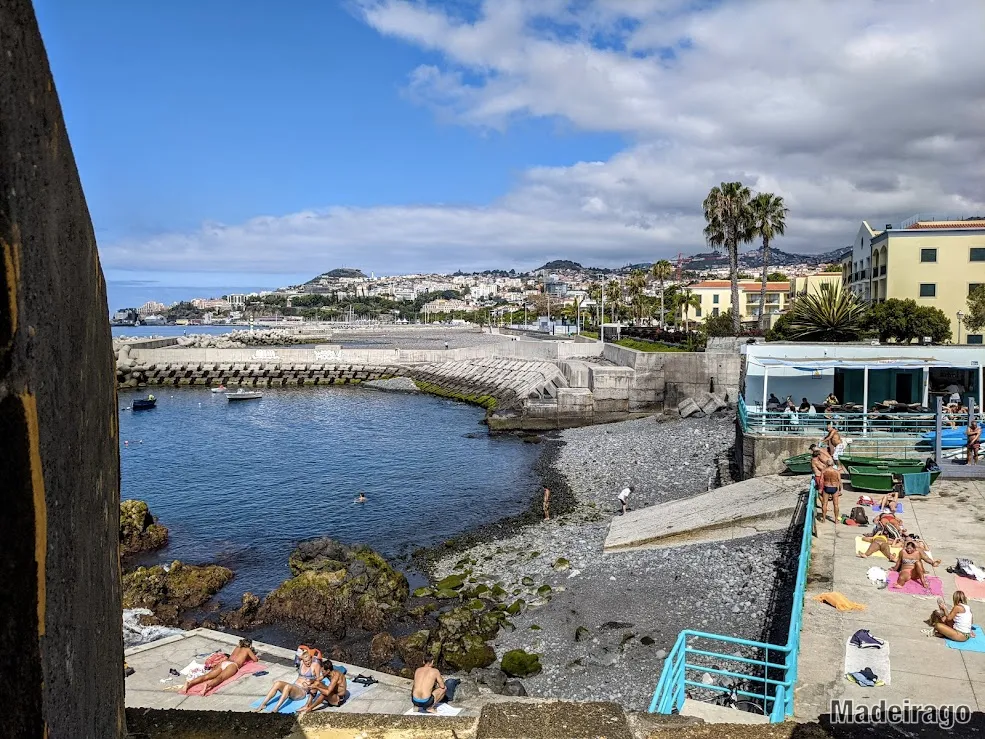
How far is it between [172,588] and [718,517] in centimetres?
1284

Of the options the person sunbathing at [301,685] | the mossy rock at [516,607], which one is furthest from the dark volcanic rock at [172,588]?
the mossy rock at [516,607]

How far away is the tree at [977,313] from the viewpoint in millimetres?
37562

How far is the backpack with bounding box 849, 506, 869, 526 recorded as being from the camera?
13.3m

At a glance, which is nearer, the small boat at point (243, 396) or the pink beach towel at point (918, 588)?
the pink beach towel at point (918, 588)

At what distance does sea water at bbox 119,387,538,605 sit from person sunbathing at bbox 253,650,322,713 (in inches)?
295

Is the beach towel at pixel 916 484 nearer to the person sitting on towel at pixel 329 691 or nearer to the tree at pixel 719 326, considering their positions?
the person sitting on towel at pixel 329 691

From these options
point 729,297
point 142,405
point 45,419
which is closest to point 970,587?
point 45,419

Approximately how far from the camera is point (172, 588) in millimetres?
17016

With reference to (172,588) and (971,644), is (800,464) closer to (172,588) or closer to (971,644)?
(971,644)

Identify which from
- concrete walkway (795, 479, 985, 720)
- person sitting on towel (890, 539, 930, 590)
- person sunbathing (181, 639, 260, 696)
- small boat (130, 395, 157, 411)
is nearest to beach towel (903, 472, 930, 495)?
concrete walkway (795, 479, 985, 720)

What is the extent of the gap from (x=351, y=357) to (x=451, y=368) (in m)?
12.9

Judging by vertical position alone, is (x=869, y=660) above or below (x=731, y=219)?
below

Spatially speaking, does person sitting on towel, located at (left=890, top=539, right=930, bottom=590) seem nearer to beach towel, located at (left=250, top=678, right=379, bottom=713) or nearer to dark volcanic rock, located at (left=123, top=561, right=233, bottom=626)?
beach towel, located at (left=250, top=678, right=379, bottom=713)

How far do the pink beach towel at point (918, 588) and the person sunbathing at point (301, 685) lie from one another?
8197 millimetres
